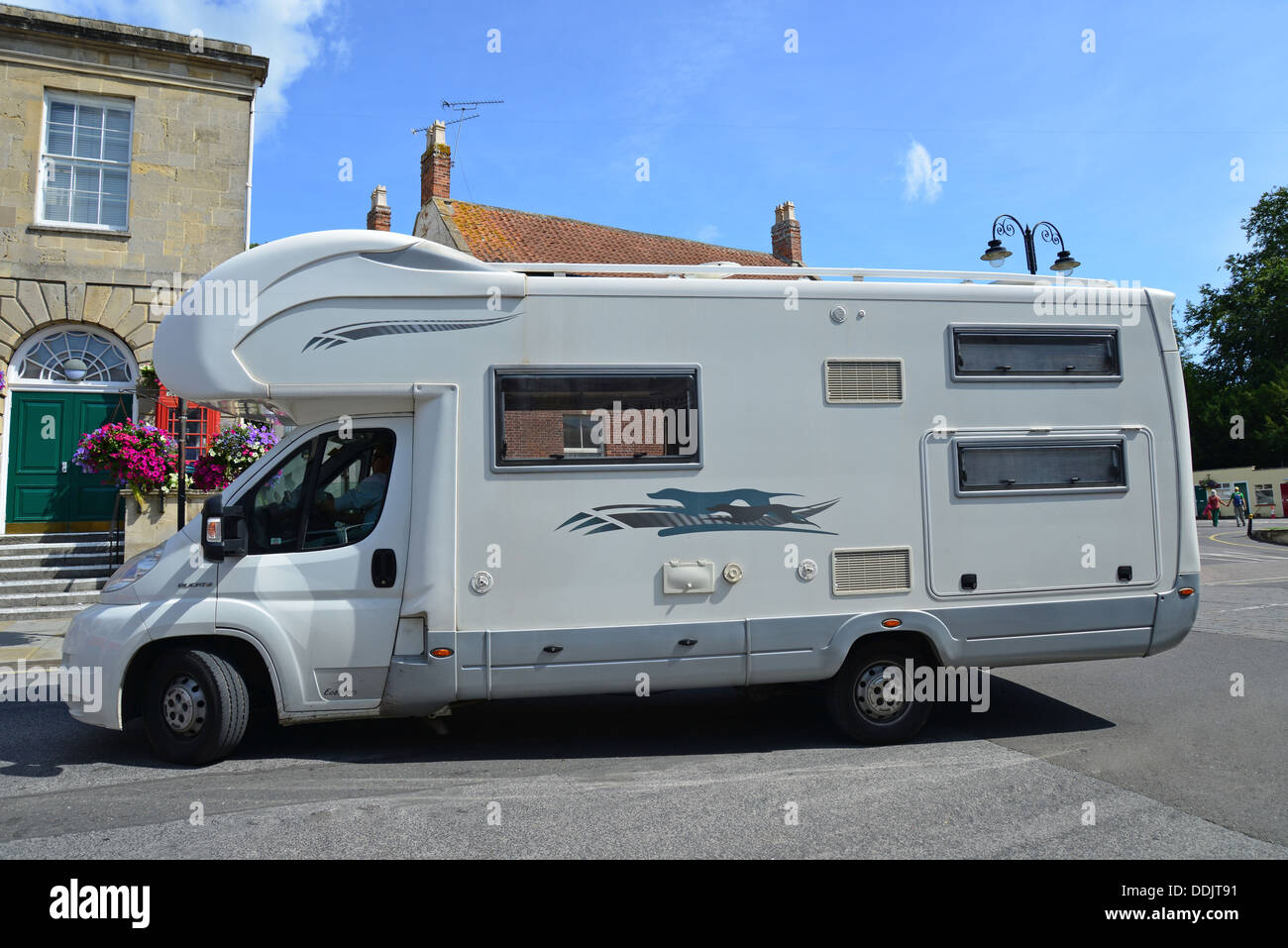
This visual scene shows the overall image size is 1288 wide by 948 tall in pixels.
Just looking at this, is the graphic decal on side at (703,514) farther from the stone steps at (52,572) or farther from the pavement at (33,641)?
the stone steps at (52,572)

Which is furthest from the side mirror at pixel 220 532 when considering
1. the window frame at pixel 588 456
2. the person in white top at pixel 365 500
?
the window frame at pixel 588 456

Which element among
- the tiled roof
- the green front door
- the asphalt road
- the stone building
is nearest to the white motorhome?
the asphalt road

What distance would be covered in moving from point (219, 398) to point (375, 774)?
8.41 ft

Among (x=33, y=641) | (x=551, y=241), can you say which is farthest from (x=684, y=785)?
(x=551, y=241)

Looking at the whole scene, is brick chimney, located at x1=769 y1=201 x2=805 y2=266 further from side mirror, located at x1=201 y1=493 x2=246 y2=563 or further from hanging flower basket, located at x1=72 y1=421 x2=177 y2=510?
side mirror, located at x1=201 y1=493 x2=246 y2=563

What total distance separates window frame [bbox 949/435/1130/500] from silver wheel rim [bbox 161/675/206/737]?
16.7 ft

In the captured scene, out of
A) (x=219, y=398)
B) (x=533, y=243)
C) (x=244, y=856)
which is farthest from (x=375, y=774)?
(x=533, y=243)

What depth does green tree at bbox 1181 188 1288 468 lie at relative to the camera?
46219 millimetres

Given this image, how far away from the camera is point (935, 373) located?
5.90m

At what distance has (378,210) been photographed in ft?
93.1

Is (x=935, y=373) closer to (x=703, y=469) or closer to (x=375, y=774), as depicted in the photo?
(x=703, y=469)

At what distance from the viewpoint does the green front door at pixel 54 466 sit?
13047 millimetres

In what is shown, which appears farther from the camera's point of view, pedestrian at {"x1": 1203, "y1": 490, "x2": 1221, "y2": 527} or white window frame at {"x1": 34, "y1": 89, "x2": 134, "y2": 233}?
pedestrian at {"x1": 1203, "y1": 490, "x2": 1221, "y2": 527}

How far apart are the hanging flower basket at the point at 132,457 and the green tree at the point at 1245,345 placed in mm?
48925
